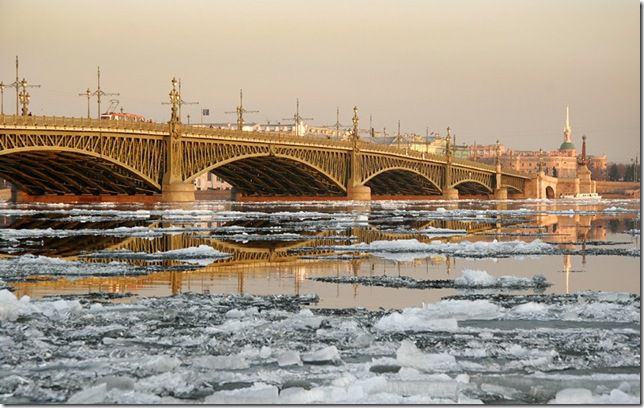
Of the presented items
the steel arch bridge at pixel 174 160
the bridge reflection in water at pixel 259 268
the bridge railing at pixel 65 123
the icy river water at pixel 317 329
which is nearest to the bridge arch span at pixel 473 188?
the steel arch bridge at pixel 174 160

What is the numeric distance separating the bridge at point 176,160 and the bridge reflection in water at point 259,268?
3439 cm

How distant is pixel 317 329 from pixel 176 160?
212 feet

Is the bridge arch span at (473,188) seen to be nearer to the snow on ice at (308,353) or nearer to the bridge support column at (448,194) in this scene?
the bridge support column at (448,194)

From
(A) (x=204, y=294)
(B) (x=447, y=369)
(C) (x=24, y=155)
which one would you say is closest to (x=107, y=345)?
(B) (x=447, y=369)

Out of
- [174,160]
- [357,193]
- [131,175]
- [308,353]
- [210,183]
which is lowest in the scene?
[308,353]

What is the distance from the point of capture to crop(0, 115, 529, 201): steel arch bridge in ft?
206

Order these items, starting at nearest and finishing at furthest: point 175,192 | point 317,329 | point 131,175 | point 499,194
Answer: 1. point 317,329
2. point 131,175
3. point 175,192
4. point 499,194

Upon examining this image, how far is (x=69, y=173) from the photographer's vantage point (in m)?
73.5

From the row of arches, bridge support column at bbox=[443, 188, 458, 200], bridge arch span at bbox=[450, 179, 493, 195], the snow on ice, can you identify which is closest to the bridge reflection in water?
the snow on ice

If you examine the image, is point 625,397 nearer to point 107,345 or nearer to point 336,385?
point 336,385

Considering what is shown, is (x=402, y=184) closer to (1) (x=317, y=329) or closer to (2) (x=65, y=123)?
(2) (x=65, y=123)

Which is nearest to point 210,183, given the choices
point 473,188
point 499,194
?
point 473,188

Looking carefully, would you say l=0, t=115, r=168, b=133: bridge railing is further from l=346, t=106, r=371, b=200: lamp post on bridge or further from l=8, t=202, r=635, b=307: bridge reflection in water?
l=8, t=202, r=635, b=307: bridge reflection in water

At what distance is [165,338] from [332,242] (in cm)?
1576
